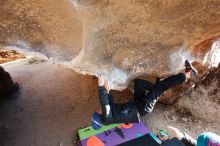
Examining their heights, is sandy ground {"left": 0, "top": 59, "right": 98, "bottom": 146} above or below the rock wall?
below

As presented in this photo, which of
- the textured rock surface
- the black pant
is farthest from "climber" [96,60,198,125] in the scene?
the textured rock surface

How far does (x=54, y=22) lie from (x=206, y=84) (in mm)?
3210

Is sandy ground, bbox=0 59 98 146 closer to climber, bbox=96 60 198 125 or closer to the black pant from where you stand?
climber, bbox=96 60 198 125

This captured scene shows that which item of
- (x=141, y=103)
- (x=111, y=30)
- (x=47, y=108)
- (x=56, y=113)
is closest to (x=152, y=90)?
(x=141, y=103)

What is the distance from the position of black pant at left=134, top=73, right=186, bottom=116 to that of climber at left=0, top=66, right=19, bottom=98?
261 centimetres

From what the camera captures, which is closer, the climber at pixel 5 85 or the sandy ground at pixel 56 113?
the sandy ground at pixel 56 113

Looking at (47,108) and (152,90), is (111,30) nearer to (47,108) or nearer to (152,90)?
(152,90)

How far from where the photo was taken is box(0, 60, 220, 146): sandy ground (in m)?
3.74

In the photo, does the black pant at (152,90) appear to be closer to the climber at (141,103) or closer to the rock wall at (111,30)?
the climber at (141,103)

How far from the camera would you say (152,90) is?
261cm

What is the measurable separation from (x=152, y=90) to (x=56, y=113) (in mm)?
2025

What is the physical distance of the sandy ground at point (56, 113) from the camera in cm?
374

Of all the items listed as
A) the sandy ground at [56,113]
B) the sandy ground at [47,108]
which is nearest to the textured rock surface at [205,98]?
the sandy ground at [56,113]

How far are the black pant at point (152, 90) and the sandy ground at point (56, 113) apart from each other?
1426 millimetres
